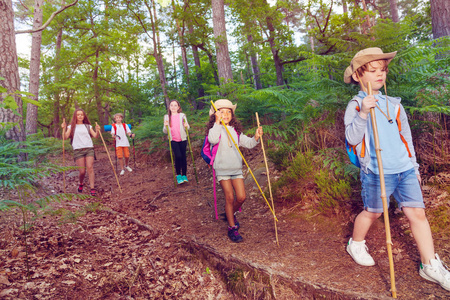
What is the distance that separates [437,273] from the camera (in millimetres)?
2229

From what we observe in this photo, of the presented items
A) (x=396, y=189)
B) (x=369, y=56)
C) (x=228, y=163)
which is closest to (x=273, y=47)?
(x=228, y=163)

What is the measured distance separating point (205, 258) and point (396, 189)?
215 cm

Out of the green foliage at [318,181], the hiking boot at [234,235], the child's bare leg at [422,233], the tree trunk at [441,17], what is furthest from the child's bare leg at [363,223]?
the tree trunk at [441,17]

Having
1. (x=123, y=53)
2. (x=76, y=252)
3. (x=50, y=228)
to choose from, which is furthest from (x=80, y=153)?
(x=123, y=53)

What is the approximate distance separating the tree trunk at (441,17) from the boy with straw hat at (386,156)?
4.58 meters

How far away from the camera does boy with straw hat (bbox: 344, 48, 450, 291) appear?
2.37 m

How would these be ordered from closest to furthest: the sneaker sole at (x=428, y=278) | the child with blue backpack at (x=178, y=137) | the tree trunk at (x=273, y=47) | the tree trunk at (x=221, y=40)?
the sneaker sole at (x=428, y=278) → the child with blue backpack at (x=178, y=137) → the tree trunk at (x=221, y=40) → the tree trunk at (x=273, y=47)

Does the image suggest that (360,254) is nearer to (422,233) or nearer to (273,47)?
(422,233)

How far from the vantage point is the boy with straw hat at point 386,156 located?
2369mm

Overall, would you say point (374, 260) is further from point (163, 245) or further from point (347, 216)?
point (163, 245)

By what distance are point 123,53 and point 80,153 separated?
10771mm

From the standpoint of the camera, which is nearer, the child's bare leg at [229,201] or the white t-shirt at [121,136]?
the child's bare leg at [229,201]

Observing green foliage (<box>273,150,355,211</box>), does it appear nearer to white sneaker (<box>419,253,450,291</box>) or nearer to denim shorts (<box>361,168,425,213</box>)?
denim shorts (<box>361,168,425,213</box>)

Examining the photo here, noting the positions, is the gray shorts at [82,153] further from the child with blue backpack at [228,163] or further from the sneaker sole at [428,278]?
the sneaker sole at [428,278]
